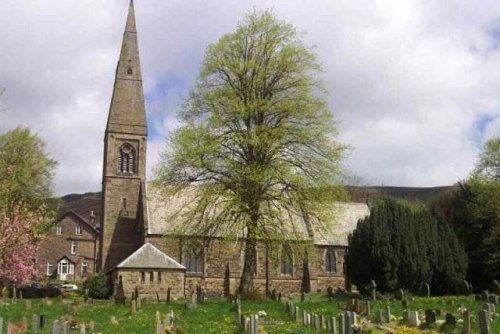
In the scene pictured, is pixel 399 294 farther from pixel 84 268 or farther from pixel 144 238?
pixel 84 268

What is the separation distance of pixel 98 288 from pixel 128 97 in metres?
18.9

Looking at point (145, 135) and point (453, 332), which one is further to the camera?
point (145, 135)

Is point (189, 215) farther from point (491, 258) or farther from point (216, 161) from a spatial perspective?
point (491, 258)

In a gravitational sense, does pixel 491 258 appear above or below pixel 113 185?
below

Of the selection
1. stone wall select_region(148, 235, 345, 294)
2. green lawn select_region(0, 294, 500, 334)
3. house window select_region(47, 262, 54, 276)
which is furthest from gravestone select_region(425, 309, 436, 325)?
house window select_region(47, 262, 54, 276)

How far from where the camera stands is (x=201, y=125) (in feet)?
97.8

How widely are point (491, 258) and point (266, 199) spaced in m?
16.4

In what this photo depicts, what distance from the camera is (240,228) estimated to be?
95.0 ft

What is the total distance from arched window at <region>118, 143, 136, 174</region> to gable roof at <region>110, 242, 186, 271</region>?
41.3 ft

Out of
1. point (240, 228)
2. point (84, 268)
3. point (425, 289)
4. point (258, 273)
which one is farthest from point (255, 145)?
point (84, 268)

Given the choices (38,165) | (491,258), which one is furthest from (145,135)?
(491,258)

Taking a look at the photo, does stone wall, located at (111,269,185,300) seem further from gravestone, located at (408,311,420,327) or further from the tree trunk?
gravestone, located at (408,311,420,327)

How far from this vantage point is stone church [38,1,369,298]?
38969mm

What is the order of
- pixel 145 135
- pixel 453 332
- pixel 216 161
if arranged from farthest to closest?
1. pixel 145 135
2. pixel 216 161
3. pixel 453 332
